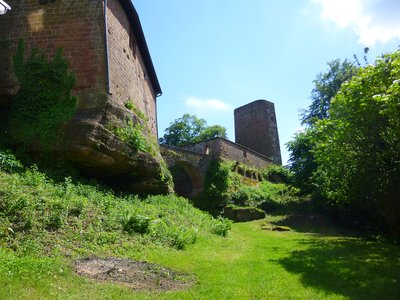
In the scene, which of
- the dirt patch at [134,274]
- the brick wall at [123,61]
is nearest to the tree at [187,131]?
the brick wall at [123,61]

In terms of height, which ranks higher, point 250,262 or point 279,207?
point 279,207

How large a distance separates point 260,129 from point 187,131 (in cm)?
1394

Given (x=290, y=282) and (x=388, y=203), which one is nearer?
(x=290, y=282)

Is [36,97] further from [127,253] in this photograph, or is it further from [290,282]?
[290,282]

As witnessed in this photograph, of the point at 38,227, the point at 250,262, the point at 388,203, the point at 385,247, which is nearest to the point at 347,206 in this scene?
the point at 388,203

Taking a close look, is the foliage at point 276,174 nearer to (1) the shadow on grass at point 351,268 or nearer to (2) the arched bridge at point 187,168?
(2) the arched bridge at point 187,168

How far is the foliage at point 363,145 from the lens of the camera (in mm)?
10047

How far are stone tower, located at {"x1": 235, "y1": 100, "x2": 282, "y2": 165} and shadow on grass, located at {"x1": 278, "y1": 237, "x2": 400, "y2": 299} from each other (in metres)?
24.5

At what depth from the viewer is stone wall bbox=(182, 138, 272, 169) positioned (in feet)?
80.7

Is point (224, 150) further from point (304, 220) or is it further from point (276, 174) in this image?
point (276, 174)

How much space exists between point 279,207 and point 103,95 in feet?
53.1

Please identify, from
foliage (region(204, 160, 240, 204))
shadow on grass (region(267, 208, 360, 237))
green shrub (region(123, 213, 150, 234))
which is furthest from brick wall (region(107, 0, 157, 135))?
shadow on grass (region(267, 208, 360, 237))

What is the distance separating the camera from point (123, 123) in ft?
39.1

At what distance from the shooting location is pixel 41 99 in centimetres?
1116
